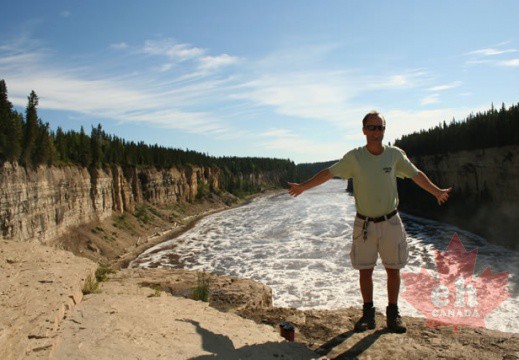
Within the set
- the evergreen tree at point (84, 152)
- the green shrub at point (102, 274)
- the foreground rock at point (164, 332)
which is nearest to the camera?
the foreground rock at point (164, 332)

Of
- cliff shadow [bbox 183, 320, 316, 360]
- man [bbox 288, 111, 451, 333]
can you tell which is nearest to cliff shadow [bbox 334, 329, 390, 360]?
man [bbox 288, 111, 451, 333]

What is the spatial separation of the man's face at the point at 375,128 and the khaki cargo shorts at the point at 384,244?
1.14 m

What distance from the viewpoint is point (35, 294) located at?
5.54 m

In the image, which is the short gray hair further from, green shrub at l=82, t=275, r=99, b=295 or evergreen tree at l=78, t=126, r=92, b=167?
evergreen tree at l=78, t=126, r=92, b=167

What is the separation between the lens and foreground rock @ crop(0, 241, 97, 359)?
420cm

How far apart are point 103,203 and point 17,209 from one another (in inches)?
700

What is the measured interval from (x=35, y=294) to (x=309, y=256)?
2812cm

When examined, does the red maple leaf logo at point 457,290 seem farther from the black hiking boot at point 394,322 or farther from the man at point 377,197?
the man at point 377,197

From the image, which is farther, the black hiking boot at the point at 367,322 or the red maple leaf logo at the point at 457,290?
the red maple leaf logo at the point at 457,290

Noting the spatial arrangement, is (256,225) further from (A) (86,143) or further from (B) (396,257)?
(B) (396,257)

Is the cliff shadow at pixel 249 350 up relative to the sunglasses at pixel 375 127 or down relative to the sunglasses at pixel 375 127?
down

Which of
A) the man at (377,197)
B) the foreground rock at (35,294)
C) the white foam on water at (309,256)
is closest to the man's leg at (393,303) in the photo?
the man at (377,197)

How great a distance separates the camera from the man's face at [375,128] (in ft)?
17.8

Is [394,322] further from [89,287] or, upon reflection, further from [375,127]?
[89,287]
